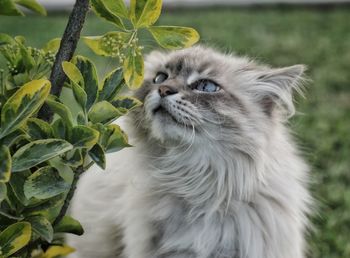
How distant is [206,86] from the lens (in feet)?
7.33

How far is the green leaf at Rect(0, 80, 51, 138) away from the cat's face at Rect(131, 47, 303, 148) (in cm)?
56

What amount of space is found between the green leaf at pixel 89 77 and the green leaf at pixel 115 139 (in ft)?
0.33

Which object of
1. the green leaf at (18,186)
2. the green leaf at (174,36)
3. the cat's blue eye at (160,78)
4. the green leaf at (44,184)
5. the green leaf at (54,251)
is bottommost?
the green leaf at (54,251)

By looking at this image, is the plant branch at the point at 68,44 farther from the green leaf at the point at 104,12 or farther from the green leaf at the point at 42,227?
the green leaf at the point at 42,227

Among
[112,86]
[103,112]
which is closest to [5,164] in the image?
[103,112]

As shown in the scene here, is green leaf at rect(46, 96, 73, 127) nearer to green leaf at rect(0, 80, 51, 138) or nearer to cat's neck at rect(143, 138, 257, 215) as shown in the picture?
green leaf at rect(0, 80, 51, 138)

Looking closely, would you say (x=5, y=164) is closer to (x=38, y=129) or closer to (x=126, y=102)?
(x=38, y=129)

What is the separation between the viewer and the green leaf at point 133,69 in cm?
179

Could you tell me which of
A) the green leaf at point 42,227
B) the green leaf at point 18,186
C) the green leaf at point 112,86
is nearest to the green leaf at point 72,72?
the green leaf at point 112,86

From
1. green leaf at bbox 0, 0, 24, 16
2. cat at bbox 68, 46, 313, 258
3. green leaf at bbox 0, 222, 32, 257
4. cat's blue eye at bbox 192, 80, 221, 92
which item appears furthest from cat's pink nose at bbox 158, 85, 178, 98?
green leaf at bbox 0, 222, 32, 257

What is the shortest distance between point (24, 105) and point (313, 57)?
4.00m

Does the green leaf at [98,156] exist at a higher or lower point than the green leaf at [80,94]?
lower

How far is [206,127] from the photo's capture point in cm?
210

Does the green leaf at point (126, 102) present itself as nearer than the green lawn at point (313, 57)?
Yes
